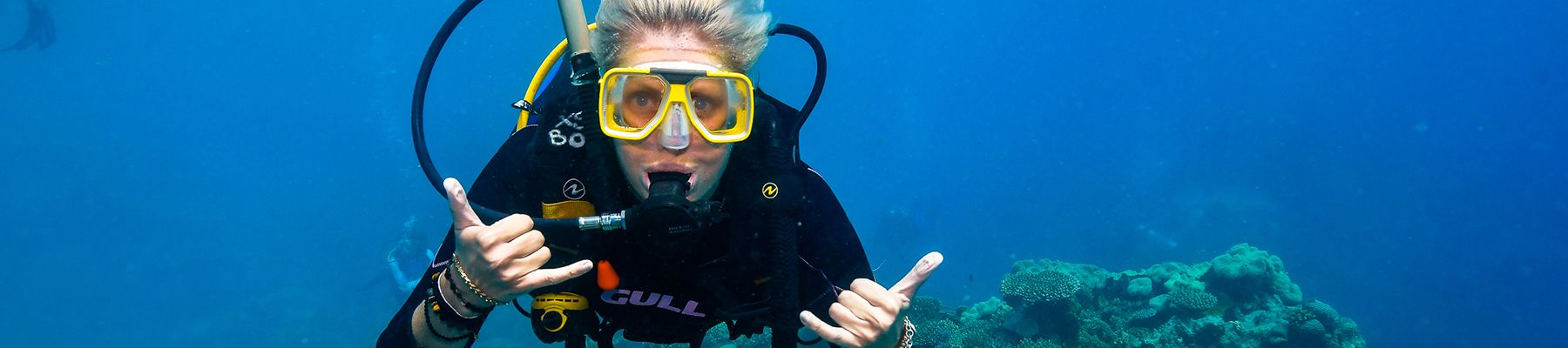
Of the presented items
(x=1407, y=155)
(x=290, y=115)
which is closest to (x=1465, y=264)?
(x=1407, y=155)

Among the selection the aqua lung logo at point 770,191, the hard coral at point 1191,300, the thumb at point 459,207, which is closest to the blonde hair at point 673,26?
the aqua lung logo at point 770,191

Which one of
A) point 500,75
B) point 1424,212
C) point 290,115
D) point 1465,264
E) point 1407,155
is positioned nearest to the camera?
point 1465,264

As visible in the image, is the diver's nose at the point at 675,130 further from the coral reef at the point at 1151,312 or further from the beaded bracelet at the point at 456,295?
the coral reef at the point at 1151,312

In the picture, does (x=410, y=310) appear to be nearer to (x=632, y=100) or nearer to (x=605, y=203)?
(x=605, y=203)

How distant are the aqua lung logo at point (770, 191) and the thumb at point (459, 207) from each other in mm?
892


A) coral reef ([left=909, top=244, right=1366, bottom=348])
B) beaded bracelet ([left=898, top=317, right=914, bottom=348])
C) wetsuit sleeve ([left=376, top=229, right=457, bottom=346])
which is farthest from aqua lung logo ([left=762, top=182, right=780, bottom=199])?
coral reef ([left=909, top=244, right=1366, bottom=348])

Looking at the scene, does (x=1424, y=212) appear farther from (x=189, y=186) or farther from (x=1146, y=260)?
(x=189, y=186)

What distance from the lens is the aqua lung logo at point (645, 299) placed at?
2824mm

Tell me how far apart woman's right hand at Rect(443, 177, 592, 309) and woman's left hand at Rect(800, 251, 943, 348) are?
71cm

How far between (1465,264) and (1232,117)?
32440mm

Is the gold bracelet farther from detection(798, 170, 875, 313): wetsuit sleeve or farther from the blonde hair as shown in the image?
detection(798, 170, 875, 313): wetsuit sleeve

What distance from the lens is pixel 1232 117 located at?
6462 centimetres

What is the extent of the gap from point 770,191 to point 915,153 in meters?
75.9

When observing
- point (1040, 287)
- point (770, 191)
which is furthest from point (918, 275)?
point (1040, 287)
